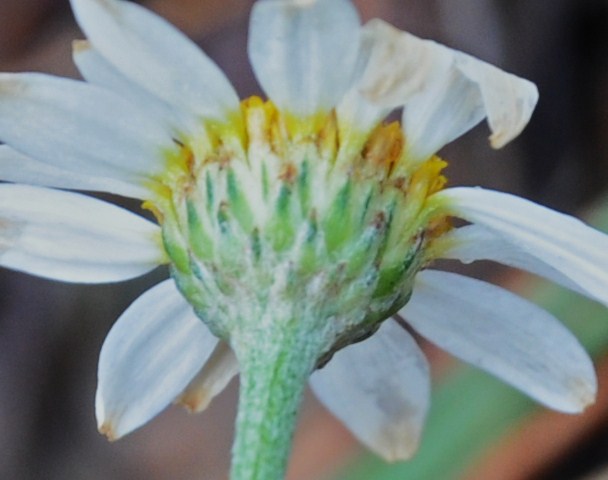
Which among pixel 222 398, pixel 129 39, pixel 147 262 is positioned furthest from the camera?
pixel 222 398

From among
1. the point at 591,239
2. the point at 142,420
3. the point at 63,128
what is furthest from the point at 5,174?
the point at 591,239

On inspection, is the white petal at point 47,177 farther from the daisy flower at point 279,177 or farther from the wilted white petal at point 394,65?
the wilted white petal at point 394,65

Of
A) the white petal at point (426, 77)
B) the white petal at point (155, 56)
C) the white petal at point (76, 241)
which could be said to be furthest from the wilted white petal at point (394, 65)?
the white petal at point (76, 241)

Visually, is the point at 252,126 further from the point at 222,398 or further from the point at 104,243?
the point at 222,398

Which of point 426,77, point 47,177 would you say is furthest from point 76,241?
point 426,77

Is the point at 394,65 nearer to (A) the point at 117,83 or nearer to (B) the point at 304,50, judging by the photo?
(B) the point at 304,50
